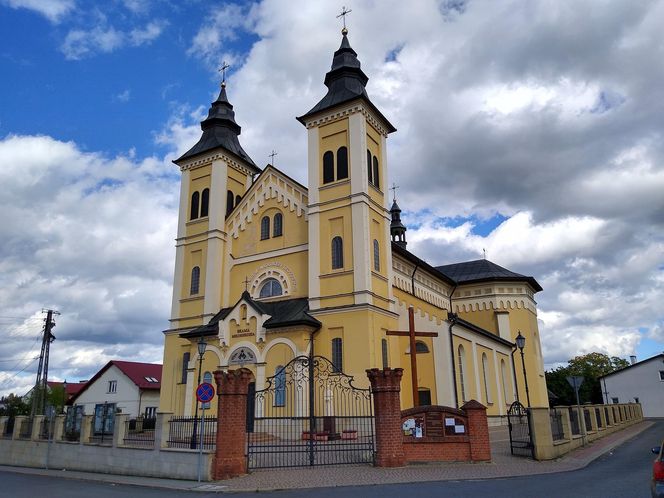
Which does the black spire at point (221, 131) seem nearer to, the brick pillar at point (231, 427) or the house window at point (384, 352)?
the house window at point (384, 352)

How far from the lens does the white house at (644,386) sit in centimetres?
6287

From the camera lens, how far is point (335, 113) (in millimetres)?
31281

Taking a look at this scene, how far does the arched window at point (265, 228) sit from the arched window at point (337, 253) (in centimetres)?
534

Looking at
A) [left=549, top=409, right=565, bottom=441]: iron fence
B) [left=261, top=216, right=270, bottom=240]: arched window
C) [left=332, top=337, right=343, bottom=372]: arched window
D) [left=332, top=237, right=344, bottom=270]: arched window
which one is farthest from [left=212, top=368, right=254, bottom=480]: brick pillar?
[left=261, top=216, right=270, bottom=240]: arched window

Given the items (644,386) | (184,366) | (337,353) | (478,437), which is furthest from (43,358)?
(644,386)

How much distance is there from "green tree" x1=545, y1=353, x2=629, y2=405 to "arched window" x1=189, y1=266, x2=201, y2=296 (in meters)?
58.6

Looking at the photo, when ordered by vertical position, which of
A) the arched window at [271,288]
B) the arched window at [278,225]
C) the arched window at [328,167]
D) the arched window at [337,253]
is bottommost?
the arched window at [271,288]

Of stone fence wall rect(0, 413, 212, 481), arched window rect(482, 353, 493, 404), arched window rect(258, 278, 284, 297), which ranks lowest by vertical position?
stone fence wall rect(0, 413, 212, 481)

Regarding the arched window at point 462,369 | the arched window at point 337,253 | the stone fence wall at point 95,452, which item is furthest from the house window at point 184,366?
the arched window at point 462,369

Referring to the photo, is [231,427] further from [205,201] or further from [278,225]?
[205,201]

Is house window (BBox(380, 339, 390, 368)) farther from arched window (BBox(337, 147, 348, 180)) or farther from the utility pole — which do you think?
the utility pole

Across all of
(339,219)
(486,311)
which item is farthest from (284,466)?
(486,311)

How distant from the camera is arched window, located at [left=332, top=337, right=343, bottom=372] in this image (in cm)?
2711

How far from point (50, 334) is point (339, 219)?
25.7 m
